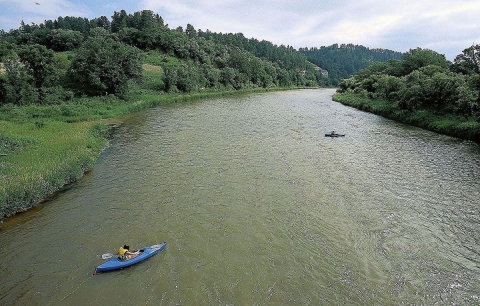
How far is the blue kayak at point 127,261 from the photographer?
566 inches

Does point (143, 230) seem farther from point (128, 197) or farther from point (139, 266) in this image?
point (128, 197)

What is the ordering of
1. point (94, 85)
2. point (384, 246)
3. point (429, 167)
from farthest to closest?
1. point (94, 85)
2. point (429, 167)
3. point (384, 246)

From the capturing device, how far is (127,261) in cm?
1462

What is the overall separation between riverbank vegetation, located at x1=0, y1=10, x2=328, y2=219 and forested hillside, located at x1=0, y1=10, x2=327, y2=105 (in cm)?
19

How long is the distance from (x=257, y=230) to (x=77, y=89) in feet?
188

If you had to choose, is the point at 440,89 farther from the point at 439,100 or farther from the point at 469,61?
the point at 469,61

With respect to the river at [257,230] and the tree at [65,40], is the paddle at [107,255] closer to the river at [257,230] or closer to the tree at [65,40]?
the river at [257,230]

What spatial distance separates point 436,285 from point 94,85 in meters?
63.0

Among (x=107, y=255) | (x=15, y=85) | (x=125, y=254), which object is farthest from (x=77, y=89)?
(x=125, y=254)

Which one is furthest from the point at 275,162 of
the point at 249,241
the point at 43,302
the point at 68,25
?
the point at 68,25

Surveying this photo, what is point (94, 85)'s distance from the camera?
61.4 meters

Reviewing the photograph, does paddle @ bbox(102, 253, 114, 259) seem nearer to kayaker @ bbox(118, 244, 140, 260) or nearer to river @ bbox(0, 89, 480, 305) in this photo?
river @ bbox(0, 89, 480, 305)

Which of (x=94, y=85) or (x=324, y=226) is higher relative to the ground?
(x=94, y=85)

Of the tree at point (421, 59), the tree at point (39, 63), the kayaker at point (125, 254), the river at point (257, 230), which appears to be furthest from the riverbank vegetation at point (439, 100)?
the tree at point (39, 63)
